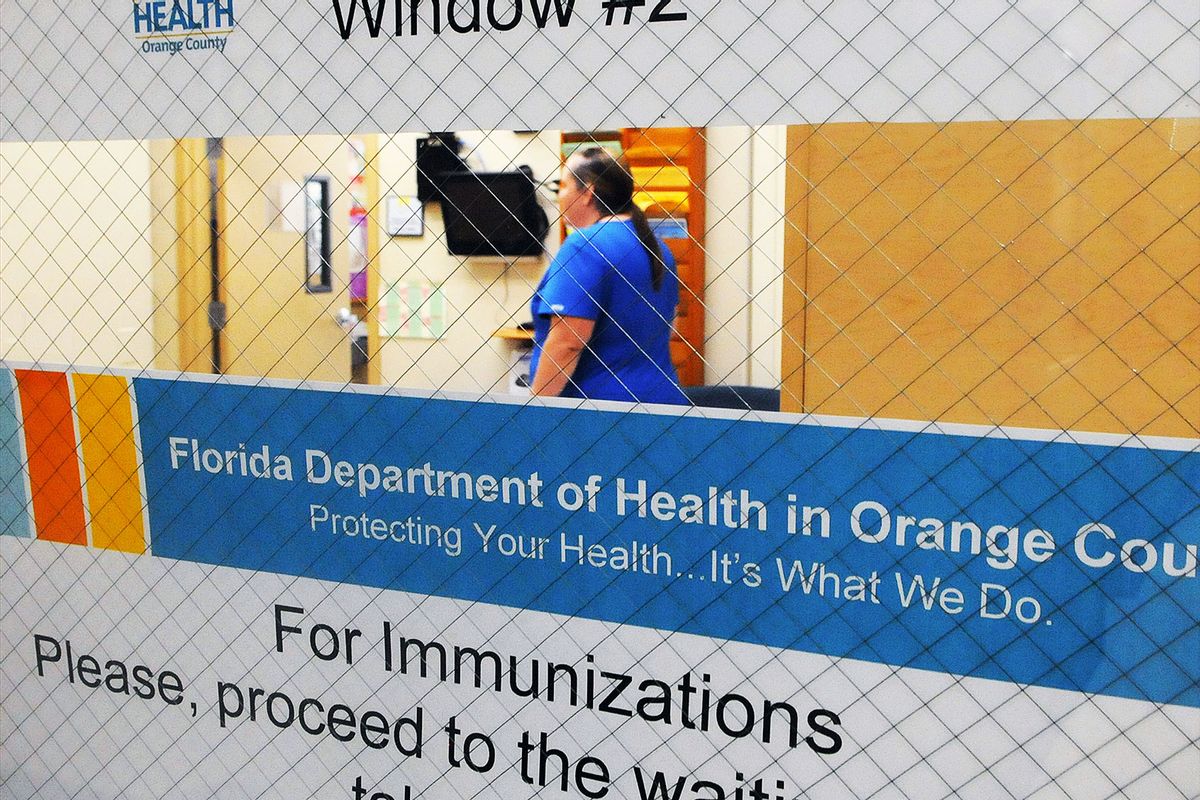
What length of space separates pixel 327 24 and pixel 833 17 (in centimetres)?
106

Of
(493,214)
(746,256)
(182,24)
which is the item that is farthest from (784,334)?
(182,24)

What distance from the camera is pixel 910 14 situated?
1.88 m

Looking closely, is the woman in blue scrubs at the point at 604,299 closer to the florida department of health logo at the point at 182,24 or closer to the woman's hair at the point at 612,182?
the woman's hair at the point at 612,182

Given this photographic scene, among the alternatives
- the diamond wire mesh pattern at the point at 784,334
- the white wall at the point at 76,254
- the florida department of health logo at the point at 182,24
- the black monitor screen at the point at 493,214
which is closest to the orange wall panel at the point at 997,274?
the diamond wire mesh pattern at the point at 784,334

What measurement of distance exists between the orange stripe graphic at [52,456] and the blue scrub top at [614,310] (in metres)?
1.32

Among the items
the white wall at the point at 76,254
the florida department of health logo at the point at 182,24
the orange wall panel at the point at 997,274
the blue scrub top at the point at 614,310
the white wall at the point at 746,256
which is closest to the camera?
the orange wall panel at the point at 997,274

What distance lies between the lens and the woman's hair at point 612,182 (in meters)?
2.19

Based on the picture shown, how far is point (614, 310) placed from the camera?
2.24 m

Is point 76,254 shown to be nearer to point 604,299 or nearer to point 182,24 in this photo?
point 182,24

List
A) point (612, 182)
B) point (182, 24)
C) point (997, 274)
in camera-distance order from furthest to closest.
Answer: point (182, 24) < point (612, 182) < point (997, 274)

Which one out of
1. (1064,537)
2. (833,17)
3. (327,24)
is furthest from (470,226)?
(1064,537)

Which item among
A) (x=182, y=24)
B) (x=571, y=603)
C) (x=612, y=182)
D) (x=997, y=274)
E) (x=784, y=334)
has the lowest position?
(x=571, y=603)

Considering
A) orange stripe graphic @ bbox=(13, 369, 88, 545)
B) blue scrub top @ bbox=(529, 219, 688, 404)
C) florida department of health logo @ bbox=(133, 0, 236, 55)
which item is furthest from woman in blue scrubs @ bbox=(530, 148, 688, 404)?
orange stripe graphic @ bbox=(13, 369, 88, 545)

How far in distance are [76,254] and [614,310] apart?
143 cm
